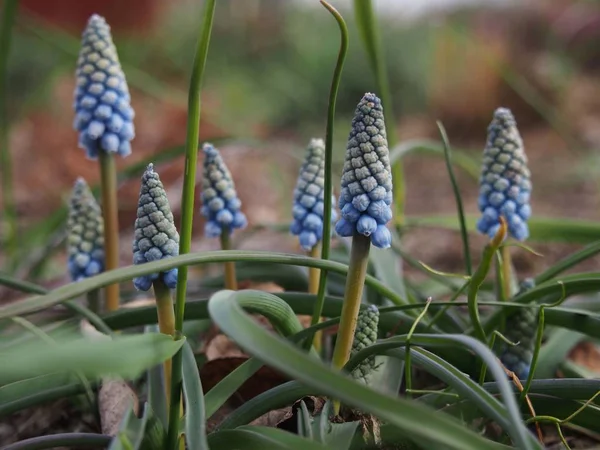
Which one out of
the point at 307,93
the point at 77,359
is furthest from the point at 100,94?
the point at 307,93

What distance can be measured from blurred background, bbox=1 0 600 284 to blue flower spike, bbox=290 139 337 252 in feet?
4.28

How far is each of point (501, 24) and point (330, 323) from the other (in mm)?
7706

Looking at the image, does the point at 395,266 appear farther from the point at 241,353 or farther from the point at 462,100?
the point at 462,100

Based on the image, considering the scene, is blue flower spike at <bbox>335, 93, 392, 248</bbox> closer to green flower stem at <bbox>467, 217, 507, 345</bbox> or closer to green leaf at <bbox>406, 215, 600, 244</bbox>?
green flower stem at <bbox>467, 217, 507, 345</bbox>

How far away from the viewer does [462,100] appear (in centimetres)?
656

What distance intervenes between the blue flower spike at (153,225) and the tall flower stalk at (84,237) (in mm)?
516

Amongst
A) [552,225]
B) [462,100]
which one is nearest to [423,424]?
[552,225]

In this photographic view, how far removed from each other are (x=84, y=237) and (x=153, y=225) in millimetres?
579

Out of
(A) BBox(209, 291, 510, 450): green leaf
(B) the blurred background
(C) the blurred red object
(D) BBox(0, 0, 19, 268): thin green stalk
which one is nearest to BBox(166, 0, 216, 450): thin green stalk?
(A) BBox(209, 291, 510, 450): green leaf

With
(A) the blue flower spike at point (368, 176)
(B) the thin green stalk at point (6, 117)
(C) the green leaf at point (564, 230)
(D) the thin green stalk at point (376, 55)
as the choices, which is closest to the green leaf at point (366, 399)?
(A) the blue flower spike at point (368, 176)

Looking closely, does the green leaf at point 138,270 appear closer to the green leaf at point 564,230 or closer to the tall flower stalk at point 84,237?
the tall flower stalk at point 84,237

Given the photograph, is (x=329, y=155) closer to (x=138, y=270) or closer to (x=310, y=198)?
(x=310, y=198)

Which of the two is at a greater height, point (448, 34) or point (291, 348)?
point (448, 34)

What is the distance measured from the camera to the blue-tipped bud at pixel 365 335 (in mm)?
1263
